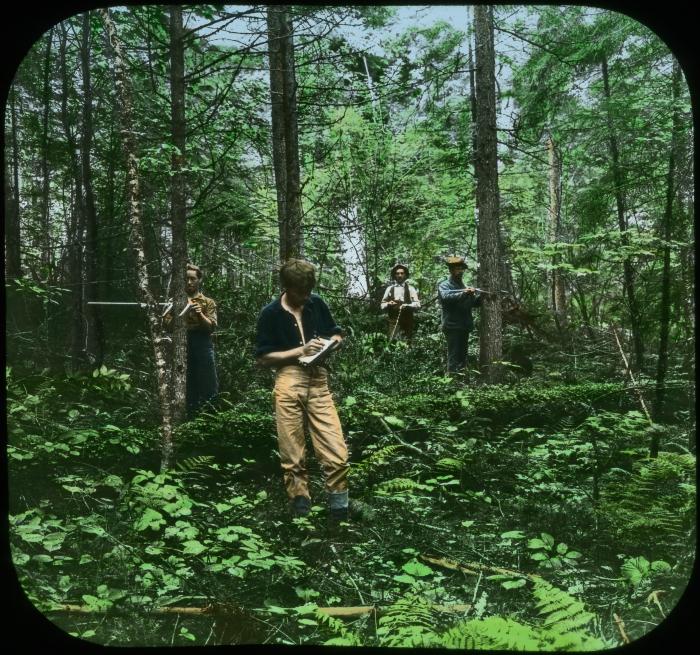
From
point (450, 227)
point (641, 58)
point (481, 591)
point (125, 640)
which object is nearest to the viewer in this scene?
point (125, 640)

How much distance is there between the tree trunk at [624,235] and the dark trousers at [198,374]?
76.5 inches

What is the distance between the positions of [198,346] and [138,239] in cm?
57

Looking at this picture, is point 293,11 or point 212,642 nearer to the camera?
point 212,642

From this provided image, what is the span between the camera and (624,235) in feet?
9.52

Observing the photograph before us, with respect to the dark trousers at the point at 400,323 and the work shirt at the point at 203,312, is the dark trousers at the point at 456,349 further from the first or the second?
the work shirt at the point at 203,312

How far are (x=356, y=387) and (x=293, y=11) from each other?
1701mm

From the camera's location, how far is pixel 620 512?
8.42ft

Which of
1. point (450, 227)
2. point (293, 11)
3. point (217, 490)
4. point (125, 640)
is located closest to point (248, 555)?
point (217, 490)

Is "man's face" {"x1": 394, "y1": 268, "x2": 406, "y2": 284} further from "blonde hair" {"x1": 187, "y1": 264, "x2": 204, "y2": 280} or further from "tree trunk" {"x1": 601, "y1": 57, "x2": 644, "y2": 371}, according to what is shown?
"tree trunk" {"x1": 601, "y1": 57, "x2": 644, "y2": 371}

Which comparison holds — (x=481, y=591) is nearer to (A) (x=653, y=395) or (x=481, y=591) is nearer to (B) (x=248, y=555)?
(B) (x=248, y=555)

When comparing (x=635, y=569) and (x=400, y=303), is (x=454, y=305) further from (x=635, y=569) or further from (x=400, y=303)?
(x=635, y=569)

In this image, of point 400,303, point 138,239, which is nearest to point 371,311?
point 400,303

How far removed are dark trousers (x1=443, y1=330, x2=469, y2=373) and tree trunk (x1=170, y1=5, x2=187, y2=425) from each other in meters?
1.22

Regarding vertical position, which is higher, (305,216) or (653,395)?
(305,216)
